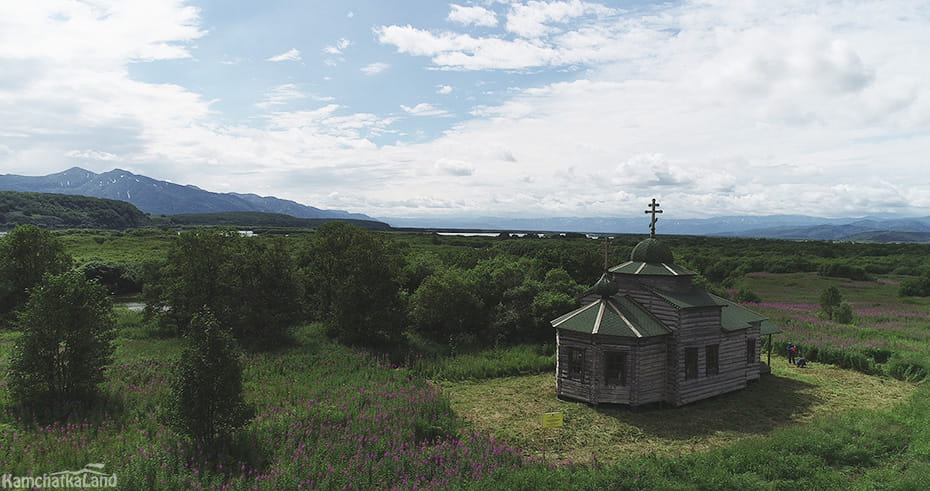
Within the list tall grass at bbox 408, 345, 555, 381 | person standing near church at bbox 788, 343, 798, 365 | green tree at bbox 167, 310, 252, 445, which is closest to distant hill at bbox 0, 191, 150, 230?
tall grass at bbox 408, 345, 555, 381

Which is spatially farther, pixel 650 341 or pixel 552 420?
pixel 650 341

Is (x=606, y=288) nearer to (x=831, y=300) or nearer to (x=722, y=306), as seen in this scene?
(x=722, y=306)

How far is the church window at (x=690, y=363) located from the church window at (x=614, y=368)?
284 cm

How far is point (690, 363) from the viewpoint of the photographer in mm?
19891

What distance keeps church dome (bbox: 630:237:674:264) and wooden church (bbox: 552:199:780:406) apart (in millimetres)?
42

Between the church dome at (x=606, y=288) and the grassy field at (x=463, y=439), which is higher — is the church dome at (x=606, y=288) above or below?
above

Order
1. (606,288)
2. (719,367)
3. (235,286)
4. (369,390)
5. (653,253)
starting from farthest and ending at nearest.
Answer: (235,286) → (653,253) → (719,367) → (606,288) → (369,390)

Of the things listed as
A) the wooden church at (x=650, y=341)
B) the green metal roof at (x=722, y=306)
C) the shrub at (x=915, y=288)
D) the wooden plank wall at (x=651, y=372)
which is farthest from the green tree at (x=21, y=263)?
the shrub at (x=915, y=288)

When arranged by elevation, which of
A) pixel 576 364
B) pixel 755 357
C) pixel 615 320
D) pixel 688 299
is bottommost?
pixel 755 357

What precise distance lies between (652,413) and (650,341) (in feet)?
9.16

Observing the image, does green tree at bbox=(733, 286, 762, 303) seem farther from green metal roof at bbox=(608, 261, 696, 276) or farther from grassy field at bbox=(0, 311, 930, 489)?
green metal roof at bbox=(608, 261, 696, 276)

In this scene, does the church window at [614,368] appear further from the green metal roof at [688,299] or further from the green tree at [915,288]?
the green tree at [915,288]

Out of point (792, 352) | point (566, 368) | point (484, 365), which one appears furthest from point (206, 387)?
point (792, 352)

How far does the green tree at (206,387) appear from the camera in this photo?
502 inches
